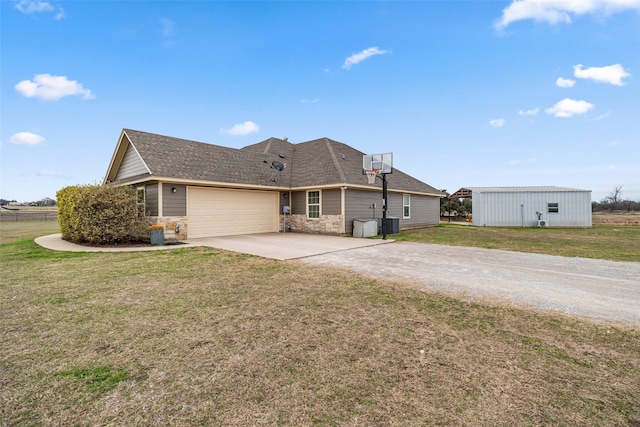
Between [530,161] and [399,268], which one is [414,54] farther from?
[530,161]

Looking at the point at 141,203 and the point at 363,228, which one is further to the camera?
the point at 363,228

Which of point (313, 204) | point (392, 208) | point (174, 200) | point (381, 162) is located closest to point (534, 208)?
point (392, 208)

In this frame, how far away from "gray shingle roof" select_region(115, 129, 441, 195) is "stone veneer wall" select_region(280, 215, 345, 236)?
1843mm

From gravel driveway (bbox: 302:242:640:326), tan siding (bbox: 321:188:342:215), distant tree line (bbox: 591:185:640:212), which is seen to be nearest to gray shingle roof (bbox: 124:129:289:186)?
tan siding (bbox: 321:188:342:215)

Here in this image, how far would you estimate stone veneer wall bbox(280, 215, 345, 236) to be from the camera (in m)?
14.2

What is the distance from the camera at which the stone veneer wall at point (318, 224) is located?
14.2 m

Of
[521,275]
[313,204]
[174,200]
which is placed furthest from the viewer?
[313,204]

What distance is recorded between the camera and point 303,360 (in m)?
2.68

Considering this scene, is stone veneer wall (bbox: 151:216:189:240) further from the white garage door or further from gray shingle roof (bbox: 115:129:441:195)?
gray shingle roof (bbox: 115:129:441:195)

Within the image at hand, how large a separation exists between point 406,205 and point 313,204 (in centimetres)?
725

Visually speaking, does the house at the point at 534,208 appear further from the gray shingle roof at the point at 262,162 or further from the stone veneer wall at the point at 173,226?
the stone veneer wall at the point at 173,226

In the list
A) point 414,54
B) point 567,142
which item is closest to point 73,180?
point 414,54

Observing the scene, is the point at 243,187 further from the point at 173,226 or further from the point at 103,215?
the point at 103,215

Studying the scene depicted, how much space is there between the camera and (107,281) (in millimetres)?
5465
